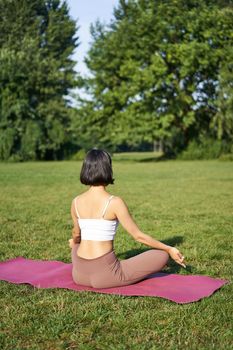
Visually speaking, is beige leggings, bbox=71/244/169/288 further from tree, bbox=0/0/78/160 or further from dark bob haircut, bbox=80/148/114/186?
tree, bbox=0/0/78/160

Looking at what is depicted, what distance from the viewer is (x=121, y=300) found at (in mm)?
4328

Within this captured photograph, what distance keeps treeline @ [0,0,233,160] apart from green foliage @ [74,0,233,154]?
0.07 meters

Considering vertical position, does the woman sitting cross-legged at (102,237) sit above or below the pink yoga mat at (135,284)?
above

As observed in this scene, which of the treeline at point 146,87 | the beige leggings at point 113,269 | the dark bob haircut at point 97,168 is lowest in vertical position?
the beige leggings at point 113,269

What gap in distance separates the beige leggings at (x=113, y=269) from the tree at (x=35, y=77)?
1319 inches

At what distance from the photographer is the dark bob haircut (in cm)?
444

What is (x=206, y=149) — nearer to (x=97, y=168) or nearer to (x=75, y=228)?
(x=75, y=228)

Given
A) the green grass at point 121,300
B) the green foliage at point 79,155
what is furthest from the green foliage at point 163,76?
the green grass at point 121,300

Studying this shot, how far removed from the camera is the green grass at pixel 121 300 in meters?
3.47

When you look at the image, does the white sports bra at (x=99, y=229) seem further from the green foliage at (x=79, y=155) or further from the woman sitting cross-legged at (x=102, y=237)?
the green foliage at (x=79, y=155)

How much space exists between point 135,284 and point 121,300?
1.73 ft

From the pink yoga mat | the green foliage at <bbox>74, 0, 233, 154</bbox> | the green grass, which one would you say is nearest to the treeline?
the green foliage at <bbox>74, 0, 233, 154</bbox>

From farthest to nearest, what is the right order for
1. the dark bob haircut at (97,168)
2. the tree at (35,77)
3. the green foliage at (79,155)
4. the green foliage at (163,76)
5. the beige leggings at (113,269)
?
the green foliage at (79,155)
the tree at (35,77)
the green foliage at (163,76)
the beige leggings at (113,269)
the dark bob haircut at (97,168)

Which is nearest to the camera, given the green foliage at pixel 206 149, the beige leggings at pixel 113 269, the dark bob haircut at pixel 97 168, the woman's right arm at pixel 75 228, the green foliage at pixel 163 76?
the dark bob haircut at pixel 97 168
